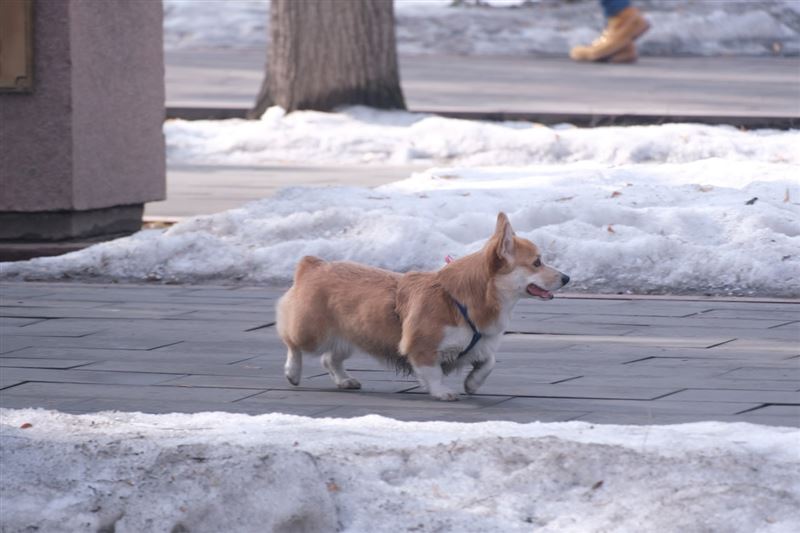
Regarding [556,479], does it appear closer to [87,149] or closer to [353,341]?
[353,341]

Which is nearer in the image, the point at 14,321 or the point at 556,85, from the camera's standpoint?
the point at 14,321

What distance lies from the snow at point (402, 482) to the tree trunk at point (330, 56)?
11094 mm

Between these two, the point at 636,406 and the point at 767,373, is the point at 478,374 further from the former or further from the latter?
the point at 767,373

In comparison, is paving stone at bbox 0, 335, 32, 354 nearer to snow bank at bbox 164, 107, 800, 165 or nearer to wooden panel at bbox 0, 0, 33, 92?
wooden panel at bbox 0, 0, 33, 92

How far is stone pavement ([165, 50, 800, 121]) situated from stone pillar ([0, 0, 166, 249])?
20.4ft

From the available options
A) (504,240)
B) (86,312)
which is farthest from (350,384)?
(86,312)

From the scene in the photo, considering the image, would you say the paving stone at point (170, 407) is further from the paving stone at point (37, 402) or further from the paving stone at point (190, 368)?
the paving stone at point (190, 368)

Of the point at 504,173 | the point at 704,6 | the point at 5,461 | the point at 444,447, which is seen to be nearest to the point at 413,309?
the point at 444,447

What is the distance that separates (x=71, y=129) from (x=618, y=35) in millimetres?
15472

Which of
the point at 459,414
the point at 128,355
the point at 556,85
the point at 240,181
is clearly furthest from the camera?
the point at 556,85

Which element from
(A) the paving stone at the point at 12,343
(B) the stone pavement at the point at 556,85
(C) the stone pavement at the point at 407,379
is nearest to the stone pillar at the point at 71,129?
(C) the stone pavement at the point at 407,379

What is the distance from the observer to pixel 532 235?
28.9ft

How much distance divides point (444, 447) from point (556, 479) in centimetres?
42

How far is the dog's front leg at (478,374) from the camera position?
6109 millimetres
